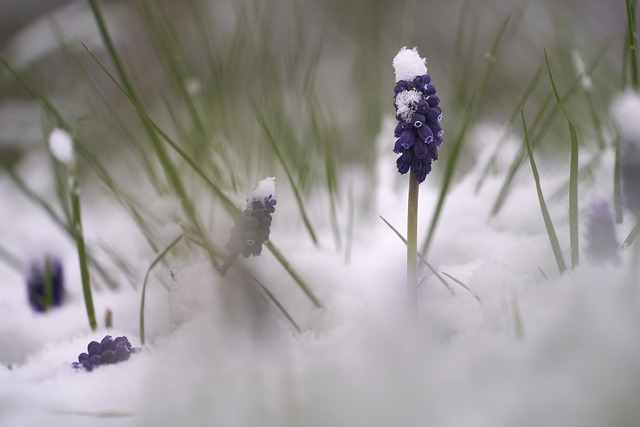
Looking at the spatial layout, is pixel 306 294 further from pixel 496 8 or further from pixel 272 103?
pixel 496 8

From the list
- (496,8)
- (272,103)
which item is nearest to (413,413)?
(272,103)

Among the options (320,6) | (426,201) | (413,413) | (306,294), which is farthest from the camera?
(320,6)

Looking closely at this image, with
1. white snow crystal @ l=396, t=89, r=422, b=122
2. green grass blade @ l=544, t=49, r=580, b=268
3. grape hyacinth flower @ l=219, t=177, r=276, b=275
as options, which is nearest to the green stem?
grape hyacinth flower @ l=219, t=177, r=276, b=275

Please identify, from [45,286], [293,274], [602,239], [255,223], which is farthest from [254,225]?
[45,286]

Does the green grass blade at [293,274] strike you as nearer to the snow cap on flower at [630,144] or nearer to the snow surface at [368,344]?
the snow surface at [368,344]

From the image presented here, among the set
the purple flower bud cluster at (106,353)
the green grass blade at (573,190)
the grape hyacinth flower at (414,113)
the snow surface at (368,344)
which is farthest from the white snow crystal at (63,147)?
the green grass blade at (573,190)

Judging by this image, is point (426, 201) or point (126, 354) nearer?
point (126, 354)
